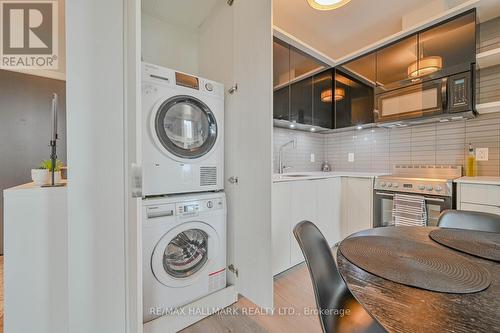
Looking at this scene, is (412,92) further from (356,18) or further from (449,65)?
(356,18)

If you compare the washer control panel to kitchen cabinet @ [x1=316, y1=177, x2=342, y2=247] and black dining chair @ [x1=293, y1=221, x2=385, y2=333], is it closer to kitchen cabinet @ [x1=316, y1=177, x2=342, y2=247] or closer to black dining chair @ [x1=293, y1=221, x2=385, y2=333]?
black dining chair @ [x1=293, y1=221, x2=385, y2=333]

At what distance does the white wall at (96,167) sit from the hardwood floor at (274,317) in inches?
23.9

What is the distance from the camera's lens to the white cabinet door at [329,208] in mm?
2287

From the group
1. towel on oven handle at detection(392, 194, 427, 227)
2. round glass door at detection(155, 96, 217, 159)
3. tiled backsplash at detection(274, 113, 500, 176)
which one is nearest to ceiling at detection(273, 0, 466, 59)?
tiled backsplash at detection(274, 113, 500, 176)

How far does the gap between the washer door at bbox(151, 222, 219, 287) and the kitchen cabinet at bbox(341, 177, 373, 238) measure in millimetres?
1726

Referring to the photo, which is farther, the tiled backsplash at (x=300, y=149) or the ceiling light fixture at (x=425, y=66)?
the tiled backsplash at (x=300, y=149)

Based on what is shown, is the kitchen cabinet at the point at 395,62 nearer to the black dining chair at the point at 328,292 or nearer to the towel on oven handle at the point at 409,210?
the towel on oven handle at the point at 409,210

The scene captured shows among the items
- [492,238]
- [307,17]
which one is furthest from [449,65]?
[492,238]

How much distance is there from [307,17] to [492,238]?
2392 millimetres

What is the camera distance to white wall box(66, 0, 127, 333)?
1049 mm

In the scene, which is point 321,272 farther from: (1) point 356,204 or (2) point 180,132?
(1) point 356,204

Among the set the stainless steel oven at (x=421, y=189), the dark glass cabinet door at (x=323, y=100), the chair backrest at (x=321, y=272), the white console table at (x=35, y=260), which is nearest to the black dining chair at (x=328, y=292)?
the chair backrest at (x=321, y=272)

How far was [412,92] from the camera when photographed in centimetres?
212

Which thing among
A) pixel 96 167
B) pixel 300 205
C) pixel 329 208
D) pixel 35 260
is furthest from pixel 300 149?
pixel 35 260
